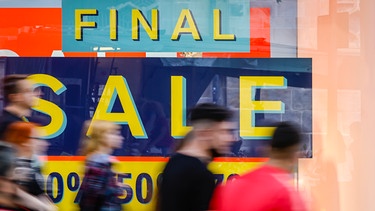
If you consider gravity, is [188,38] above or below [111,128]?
above

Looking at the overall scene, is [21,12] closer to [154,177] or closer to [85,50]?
[85,50]

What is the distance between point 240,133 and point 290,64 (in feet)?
3.14

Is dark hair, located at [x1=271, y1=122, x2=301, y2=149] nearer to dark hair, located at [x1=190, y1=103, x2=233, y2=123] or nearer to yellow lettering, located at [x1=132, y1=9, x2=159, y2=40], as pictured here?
dark hair, located at [x1=190, y1=103, x2=233, y2=123]

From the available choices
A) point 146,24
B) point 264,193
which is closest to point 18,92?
point 146,24

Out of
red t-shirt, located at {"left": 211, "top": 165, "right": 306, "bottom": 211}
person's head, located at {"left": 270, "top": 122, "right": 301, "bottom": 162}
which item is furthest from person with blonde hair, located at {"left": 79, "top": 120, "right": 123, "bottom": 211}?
person's head, located at {"left": 270, "top": 122, "right": 301, "bottom": 162}

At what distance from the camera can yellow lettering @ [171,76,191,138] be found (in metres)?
7.54

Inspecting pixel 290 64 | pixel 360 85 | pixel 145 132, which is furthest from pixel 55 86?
pixel 360 85

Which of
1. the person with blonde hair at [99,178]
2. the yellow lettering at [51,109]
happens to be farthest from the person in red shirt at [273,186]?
the yellow lettering at [51,109]

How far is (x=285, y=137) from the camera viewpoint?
3824 millimetres

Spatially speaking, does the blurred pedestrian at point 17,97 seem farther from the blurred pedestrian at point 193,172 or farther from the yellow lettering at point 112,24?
the yellow lettering at point 112,24

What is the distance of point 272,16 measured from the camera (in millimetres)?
7566

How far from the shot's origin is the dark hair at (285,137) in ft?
12.5

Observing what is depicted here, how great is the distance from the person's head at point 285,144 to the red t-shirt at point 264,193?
3.8 inches

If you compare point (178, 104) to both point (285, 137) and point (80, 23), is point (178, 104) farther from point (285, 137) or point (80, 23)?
point (285, 137)
